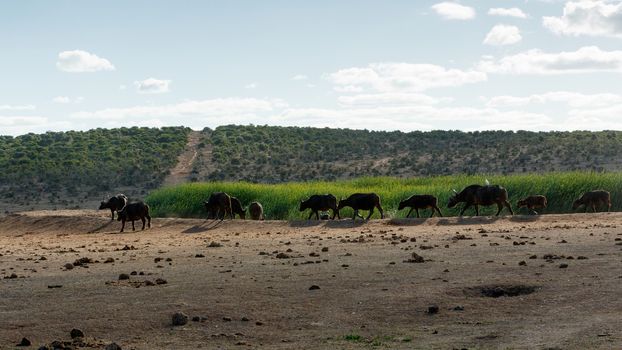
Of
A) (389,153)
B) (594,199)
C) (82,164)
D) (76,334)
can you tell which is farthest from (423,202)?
(389,153)

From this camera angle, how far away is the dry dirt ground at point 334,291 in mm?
11516

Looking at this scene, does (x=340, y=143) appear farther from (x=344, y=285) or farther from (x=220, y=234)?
(x=344, y=285)

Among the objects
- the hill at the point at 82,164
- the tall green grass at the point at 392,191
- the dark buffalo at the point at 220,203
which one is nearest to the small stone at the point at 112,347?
the dark buffalo at the point at 220,203

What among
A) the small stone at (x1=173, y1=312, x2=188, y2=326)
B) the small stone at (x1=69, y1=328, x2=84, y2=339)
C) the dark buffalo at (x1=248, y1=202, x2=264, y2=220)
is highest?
the dark buffalo at (x1=248, y1=202, x2=264, y2=220)

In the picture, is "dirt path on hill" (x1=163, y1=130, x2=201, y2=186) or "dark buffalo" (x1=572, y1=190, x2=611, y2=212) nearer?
"dark buffalo" (x1=572, y1=190, x2=611, y2=212)

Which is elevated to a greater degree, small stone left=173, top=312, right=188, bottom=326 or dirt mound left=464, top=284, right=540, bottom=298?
dirt mound left=464, top=284, right=540, bottom=298

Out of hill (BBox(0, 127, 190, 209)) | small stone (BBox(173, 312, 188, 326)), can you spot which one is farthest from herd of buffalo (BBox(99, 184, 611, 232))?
hill (BBox(0, 127, 190, 209))

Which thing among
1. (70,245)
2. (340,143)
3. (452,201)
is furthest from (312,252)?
(340,143)

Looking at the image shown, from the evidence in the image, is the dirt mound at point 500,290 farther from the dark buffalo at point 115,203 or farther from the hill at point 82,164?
the hill at point 82,164

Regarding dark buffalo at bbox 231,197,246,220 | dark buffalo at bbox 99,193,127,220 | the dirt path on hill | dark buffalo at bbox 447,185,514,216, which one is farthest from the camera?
the dirt path on hill

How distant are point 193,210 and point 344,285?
2027cm

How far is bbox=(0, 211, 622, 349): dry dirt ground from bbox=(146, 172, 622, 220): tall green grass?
7700 mm

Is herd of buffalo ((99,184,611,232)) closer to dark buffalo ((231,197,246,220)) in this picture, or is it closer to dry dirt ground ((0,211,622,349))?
dark buffalo ((231,197,246,220))

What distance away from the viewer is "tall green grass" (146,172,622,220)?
31.1 meters
